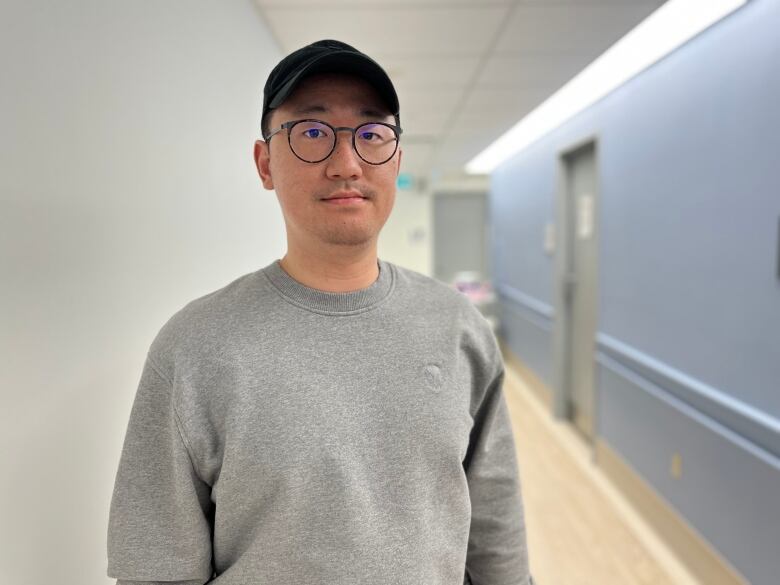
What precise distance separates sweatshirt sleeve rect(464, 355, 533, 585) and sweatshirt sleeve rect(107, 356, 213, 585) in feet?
1.67

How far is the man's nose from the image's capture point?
805mm

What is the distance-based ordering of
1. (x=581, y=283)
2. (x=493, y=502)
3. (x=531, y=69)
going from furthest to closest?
(x=581, y=283)
(x=531, y=69)
(x=493, y=502)

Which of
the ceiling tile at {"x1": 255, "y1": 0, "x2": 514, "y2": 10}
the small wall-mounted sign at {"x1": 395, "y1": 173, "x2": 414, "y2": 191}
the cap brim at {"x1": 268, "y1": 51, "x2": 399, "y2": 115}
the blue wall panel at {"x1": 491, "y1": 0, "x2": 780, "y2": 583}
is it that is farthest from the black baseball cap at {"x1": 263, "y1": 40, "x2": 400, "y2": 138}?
the small wall-mounted sign at {"x1": 395, "y1": 173, "x2": 414, "y2": 191}

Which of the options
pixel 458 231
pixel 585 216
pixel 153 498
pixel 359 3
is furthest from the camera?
pixel 458 231

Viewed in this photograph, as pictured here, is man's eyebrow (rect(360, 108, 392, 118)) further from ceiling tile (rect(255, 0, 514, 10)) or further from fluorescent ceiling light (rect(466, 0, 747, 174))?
fluorescent ceiling light (rect(466, 0, 747, 174))

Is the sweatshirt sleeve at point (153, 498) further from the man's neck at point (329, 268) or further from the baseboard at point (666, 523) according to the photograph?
the baseboard at point (666, 523)

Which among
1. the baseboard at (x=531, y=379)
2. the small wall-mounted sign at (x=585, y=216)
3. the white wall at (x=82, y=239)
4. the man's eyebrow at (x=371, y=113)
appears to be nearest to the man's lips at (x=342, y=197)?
the man's eyebrow at (x=371, y=113)

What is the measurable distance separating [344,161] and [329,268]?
0.18 m

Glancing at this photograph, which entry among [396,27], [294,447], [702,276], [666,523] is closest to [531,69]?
[396,27]

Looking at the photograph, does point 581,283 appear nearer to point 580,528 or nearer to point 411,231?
point 580,528

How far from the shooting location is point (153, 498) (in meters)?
0.76

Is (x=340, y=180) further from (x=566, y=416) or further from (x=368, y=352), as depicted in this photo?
(x=566, y=416)

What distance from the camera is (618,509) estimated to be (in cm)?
287

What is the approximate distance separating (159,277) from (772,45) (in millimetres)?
2033
